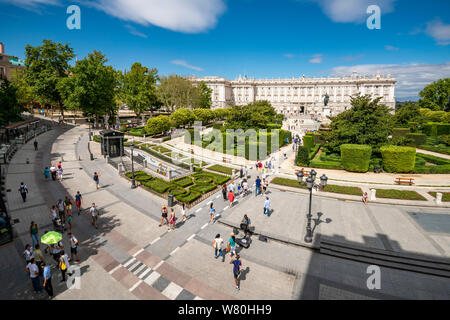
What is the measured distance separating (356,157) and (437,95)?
79242 millimetres

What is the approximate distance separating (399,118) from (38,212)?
65930 millimetres

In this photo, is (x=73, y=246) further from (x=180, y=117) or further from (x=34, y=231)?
(x=180, y=117)

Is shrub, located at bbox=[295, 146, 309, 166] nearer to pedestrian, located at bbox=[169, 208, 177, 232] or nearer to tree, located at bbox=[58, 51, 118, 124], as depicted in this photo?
pedestrian, located at bbox=[169, 208, 177, 232]

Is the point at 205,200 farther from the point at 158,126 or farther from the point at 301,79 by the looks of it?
the point at 301,79

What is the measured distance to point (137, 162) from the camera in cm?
2928

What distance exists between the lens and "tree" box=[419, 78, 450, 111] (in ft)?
243

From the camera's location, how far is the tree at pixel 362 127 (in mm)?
28000

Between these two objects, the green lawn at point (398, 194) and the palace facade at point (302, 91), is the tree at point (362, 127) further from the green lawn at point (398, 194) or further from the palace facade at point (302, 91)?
the palace facade at point (302, 91)

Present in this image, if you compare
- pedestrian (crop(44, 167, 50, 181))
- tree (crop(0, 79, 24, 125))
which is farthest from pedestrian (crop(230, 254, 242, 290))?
tree (crop(0, 79, 24, 125))

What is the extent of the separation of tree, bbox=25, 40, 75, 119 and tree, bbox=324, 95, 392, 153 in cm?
5011

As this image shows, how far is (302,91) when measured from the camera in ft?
402

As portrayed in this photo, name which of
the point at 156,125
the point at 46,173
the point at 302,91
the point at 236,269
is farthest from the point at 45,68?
the point at 302,91
